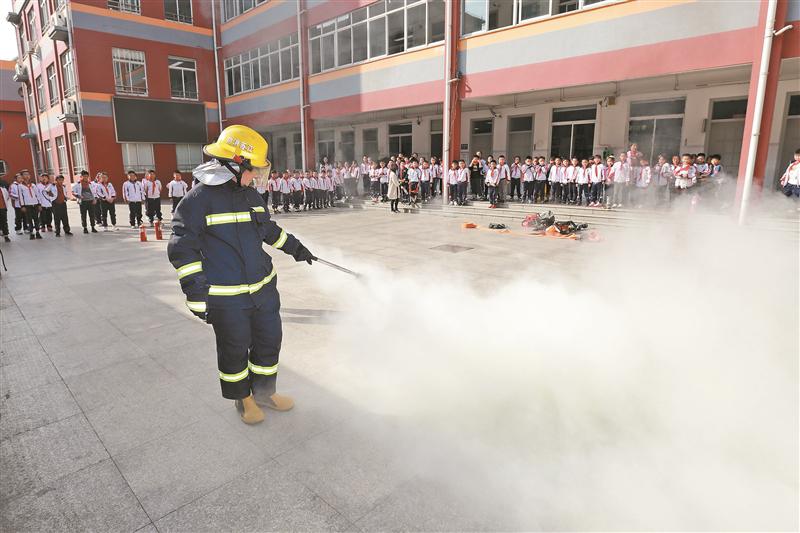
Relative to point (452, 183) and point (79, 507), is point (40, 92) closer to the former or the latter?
point (452, 183)

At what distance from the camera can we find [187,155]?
26391mm

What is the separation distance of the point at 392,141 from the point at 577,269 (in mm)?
16348

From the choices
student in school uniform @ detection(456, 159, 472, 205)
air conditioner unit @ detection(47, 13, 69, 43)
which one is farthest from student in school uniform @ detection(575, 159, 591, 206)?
air conditioner unit @ detection(47, 13, 69, 43)

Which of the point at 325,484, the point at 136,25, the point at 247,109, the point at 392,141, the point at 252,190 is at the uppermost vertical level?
the point at 136,25

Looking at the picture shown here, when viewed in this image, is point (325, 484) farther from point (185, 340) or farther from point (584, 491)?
point (185, 340)

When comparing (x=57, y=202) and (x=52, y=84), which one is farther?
(x=52, y=84)

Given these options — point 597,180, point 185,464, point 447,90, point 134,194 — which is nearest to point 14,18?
point 134,194

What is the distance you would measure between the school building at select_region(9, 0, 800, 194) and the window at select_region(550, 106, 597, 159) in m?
0.05

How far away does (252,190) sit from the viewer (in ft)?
10.2

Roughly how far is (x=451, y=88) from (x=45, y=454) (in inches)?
596

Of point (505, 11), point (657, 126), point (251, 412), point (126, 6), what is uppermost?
point (126, 6)

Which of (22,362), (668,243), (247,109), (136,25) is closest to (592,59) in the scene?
(668,243)

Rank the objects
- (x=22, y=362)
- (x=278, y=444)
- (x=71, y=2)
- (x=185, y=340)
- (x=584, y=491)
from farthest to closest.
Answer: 1. (x=71, y=2)
2. (x=185, y=340)
3. (x=22, y=362)
4. (x=278, y=444)
5. (x=584, y=491)

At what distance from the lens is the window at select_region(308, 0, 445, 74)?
16.0m
